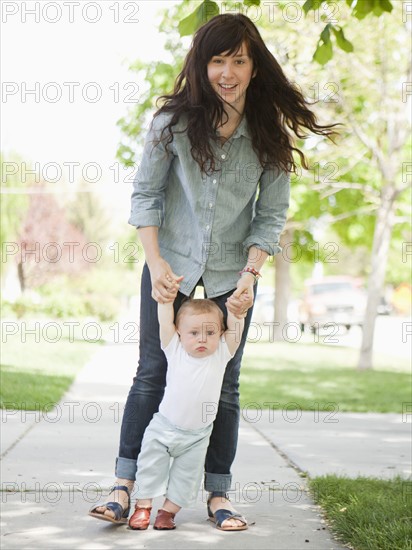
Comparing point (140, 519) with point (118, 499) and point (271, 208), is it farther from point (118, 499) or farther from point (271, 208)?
point (271, 208)

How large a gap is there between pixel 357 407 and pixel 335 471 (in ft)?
11.2

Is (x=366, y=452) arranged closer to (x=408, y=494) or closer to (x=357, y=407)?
(x=408, y=494)

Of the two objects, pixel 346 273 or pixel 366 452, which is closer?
pixel 366 452

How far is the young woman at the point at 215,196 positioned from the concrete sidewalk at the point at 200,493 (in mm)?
171

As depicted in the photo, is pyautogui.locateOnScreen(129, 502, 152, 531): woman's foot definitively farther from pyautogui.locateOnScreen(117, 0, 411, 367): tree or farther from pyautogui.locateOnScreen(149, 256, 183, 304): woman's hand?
pyautogui.locateOnScreen(117, 0, 411, 367): tree

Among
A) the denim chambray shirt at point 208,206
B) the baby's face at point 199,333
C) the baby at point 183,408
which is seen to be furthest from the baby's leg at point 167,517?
the denim chambray shirt at point 208,206

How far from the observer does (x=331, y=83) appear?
1241cm

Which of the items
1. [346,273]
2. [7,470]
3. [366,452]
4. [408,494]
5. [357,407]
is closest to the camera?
[408,494]

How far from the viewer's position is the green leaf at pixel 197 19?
14.3ft

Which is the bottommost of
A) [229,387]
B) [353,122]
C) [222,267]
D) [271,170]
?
[229,387]

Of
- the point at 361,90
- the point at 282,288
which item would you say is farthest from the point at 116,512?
the point at 282,288

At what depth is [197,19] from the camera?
436 cm

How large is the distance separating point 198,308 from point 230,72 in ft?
3.06

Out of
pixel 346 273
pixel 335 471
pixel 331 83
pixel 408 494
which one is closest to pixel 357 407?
pixel 335 471
